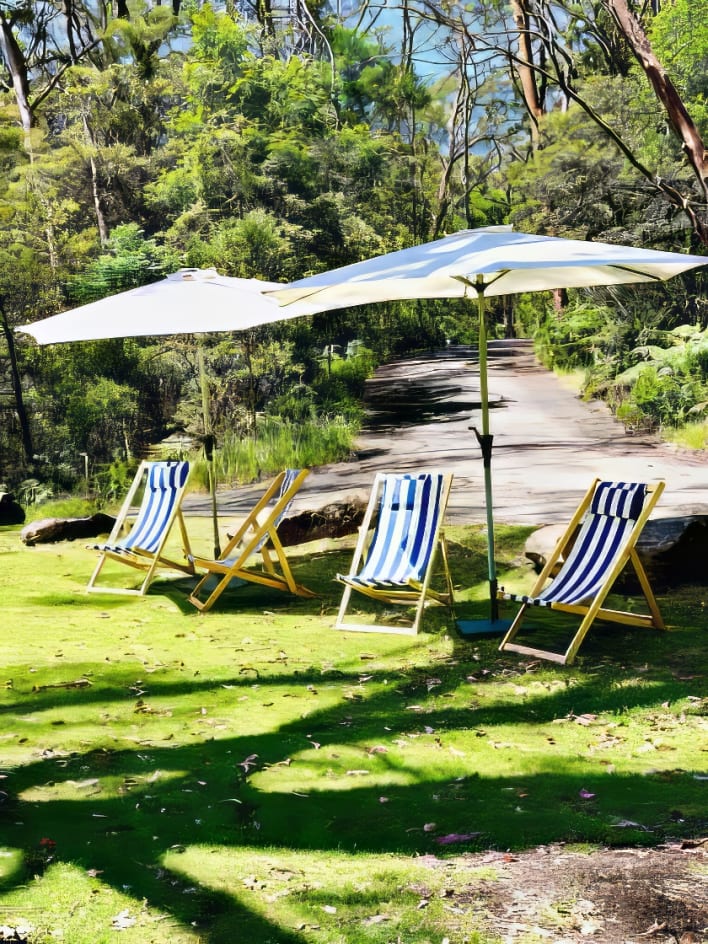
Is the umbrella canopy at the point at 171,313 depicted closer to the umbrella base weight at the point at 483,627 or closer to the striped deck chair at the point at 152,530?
the striped deck chair at the point at 152,530

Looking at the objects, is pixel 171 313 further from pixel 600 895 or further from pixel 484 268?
pixel 600 895

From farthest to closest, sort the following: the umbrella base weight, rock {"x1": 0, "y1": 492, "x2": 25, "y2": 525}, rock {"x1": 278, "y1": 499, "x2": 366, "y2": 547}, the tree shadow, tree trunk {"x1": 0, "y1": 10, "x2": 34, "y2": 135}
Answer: tree trunk {"x1": 0, "y1": 10, "x2": 34, "y2": 135}
rock {"x1": 0, "y1": 492, "x2": 25, "y2": 525}
rock {"x1": 278, "y1": 499, "x2": 366, "y2": 547}
the umbrella base weight
the tree shadow

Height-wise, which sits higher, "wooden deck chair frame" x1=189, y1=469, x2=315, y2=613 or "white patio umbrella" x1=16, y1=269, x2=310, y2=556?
"white patio umbrella" x1=16, y1=269, x2=310, y2=556

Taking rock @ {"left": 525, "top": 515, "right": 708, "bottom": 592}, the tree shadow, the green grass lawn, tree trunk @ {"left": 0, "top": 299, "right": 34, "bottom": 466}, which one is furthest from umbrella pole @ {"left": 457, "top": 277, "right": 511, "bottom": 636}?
tree trunk @ {"left": 0, "top": 299, "right": 34, "bottom": 466}

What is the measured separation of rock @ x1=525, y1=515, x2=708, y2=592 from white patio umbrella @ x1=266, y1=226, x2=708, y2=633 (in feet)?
4.25

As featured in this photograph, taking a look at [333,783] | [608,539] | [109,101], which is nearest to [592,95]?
[109,101]

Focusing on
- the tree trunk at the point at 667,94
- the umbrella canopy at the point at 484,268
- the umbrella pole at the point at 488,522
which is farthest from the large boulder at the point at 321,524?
the tree trunk at the point at 667,94

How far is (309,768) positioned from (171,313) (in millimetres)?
3607

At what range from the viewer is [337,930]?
2826 mm

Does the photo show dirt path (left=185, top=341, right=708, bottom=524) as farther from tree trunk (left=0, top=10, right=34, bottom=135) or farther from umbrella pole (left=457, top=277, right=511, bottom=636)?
A: tree trunk (left=0, top=10, right=34, bottom=135)

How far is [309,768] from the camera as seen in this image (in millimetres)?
4062

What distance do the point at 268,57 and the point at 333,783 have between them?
11.0m

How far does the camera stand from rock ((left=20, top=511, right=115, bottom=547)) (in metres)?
9.48

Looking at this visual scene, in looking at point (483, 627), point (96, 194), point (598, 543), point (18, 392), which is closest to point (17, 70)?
point (96, 194)
